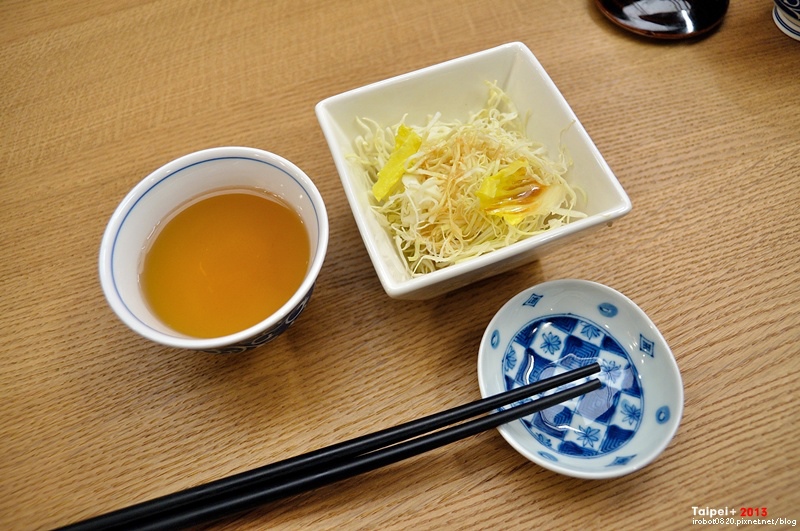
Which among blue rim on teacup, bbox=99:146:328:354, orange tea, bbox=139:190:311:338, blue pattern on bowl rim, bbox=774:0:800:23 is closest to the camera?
blue rim on teacup, bbox=99:146:328:354

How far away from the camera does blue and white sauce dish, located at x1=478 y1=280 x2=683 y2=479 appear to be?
2.74 ft

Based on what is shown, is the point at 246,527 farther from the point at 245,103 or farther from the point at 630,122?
the point at 630,122

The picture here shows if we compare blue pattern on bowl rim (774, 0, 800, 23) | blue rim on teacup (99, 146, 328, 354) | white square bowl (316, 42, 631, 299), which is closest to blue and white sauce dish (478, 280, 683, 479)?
white square bowl (316, 42, 631, 299)

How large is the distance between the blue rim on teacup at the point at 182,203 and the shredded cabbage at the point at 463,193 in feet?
0.63

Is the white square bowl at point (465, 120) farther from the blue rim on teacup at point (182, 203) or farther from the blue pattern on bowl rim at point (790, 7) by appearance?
the blue pattern on bowl rim at point (790, 7)

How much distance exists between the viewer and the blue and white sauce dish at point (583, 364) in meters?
0.83

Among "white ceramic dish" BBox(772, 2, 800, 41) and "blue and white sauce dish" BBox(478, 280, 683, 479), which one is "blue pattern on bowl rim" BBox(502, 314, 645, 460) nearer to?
"blue and white sauce dish" BBox(478, 280, 683, 479)

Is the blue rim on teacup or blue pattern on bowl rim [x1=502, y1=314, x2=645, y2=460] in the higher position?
the blue rim on teacup

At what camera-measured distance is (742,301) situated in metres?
1.02

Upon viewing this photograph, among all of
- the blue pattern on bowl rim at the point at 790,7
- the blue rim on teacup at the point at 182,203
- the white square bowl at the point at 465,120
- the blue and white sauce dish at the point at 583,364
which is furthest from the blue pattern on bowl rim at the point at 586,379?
the blue pattern on bowl rim at the point at 790,7

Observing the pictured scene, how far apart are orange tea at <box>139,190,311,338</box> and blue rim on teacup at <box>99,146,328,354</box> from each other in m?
0.02

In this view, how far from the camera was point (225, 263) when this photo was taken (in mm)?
945

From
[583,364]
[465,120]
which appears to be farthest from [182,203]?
[583,364]

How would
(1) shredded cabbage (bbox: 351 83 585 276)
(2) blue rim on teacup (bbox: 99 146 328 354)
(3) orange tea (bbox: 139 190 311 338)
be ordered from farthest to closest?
(1) shredded cabbage (bbox: 351 83 585 276)
(3) orange tea (bbox: 139 190 311 338)
(2) blue rim on teacup (bbox: 99 146 328 354)
